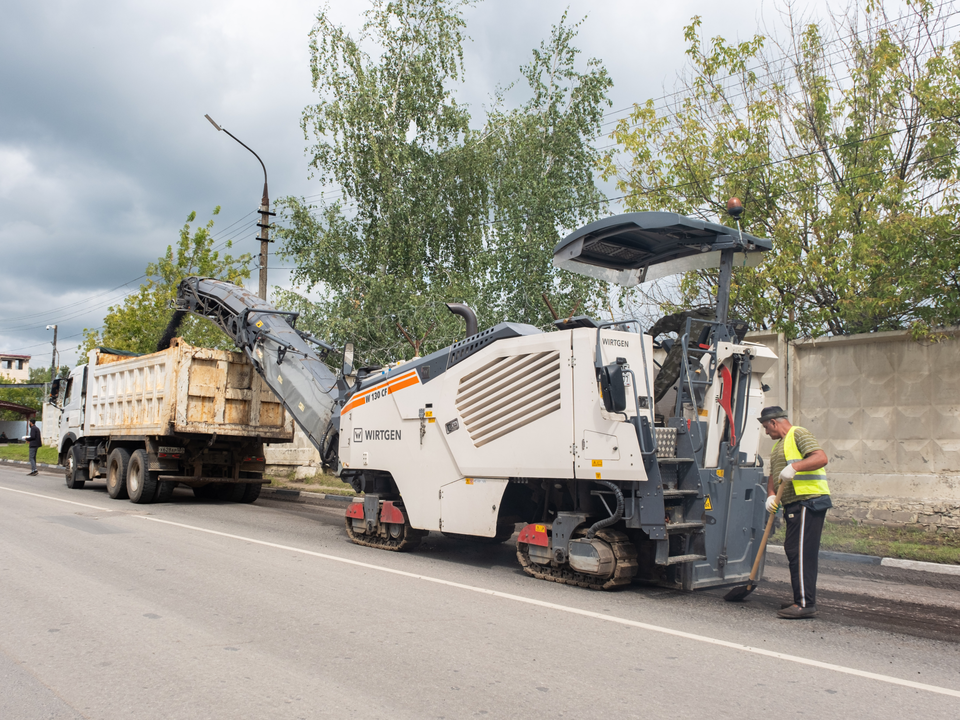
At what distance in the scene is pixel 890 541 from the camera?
9.37 meters

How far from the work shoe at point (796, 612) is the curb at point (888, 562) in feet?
9.24

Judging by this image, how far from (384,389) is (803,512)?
15.7 feet

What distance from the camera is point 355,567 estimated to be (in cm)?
788

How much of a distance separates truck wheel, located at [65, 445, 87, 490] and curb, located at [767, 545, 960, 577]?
14.4m

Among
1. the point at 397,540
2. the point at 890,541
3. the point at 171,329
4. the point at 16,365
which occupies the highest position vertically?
the point at 16,365

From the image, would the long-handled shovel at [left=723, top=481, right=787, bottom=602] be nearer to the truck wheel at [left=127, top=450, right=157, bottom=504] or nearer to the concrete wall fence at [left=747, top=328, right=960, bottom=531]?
the concrete wall fence at [left=747, top=328, right=960, bottom=531]

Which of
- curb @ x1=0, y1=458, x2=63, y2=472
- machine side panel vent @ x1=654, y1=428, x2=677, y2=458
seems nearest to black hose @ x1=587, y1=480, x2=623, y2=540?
machine side panel vent @ x1=654, y1=428, x2=677, y2=458

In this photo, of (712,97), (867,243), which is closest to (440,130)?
(712,97)

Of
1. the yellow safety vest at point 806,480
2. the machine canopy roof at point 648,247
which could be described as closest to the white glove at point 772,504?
the yellow safety vest at point 806,480

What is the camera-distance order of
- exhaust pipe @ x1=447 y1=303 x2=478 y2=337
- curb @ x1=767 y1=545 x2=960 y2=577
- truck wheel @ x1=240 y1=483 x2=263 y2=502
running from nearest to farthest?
curb @ x1=767 y1=545 x2=960 y2=577, exhaust pipe @ x1=447 y1=303 x2=478 y2=337, truck wheel @ x1=240 y1=483 x2=263 y2=502

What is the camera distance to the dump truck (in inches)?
528

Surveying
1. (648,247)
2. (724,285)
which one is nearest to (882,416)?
(724,285)

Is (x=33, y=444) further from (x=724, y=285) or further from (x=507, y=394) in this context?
(x=724, y=285)

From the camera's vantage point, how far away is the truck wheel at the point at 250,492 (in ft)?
49.0
